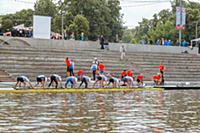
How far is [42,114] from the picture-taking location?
16391mm

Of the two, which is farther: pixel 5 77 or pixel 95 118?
pixel 5 77

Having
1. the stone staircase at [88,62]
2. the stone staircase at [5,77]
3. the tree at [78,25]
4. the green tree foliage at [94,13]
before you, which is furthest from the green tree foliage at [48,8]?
the stone staircase at [5,77]

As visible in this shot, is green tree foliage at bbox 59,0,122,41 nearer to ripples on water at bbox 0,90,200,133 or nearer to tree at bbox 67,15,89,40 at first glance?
tree at bbox 67,15,89,40

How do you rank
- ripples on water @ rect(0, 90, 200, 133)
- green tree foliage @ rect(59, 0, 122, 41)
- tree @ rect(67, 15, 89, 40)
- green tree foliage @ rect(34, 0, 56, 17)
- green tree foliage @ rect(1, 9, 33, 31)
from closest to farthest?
ripples on water @ rect(0, 90, 200, 133) → tree @ rect(67, 15, 89, 40) → green tree foliage @ rect(59, 0, 122, 41) → green tree foliage @ rect(34, 0, 56, 17) → green tree foliage @ rect(1, 9, 33, 31)

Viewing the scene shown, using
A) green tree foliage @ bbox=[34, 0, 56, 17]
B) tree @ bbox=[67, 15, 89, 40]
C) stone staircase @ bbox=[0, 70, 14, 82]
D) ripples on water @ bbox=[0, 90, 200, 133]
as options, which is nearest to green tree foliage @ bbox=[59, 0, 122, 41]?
green tree foliage @ bbox=[34, 0, 56, 17]

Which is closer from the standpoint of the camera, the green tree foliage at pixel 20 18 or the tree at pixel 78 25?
the tree at pixel 78 25

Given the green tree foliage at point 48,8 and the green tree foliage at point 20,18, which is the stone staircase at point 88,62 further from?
the green tree foliage at point 20,18

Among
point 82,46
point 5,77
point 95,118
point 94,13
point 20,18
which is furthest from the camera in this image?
point 20,18

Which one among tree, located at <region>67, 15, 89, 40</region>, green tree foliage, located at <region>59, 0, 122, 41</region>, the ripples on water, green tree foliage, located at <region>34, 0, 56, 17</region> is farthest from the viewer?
green tree foliage, located at <region>34, 0, 56, 17</region>

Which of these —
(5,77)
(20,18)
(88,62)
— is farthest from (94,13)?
(5,77)

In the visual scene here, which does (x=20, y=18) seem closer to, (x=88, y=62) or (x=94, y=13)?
(x=94, y=13)

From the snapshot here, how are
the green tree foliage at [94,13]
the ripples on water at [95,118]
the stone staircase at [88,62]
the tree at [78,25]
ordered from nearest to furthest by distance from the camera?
the ripples on water at [95,118] → the stone staircase at [88,62] → the tree at [78,25] → the green tree foliage at [94,13]

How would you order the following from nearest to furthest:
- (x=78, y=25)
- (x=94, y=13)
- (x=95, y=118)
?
(x=95, y=118)
(x=78, y=25)
(x=94, y=13)

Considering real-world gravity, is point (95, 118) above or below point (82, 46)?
below
